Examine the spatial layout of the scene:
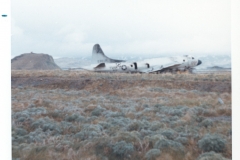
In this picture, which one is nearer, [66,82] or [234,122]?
[234,122]

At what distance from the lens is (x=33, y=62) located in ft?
10.6

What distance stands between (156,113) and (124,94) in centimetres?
42

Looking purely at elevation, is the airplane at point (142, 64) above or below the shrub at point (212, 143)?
above

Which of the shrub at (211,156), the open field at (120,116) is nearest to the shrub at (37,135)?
the open field at (120,116)

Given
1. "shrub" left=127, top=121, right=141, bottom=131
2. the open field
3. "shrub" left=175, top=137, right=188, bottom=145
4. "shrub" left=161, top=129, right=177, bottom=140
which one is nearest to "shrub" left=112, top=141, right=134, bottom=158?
the open field

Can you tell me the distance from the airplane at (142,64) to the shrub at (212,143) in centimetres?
76

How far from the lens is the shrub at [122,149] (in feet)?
9.99

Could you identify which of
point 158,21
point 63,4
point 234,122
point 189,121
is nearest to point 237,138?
point 234,122

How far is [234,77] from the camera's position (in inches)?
121

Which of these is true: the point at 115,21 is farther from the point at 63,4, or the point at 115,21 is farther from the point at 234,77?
the point at 234,77

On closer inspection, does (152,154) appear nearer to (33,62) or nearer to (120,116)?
(120,116)

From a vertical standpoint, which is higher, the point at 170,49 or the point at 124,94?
the point at 170,49

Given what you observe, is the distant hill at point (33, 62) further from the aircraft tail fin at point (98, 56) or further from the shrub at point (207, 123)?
the shrub at point (207, 123)

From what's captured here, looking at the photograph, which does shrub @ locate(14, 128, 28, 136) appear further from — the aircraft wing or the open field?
the aircraft wing
